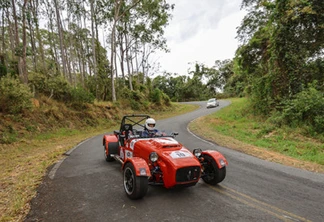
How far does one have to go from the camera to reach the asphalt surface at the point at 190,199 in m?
3.89

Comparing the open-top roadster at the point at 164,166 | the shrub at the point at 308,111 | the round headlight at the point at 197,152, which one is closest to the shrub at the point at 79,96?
the open-top roadster at the point at 164,166

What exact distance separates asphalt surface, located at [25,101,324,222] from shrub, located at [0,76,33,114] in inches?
342

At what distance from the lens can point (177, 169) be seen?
4.29 meters

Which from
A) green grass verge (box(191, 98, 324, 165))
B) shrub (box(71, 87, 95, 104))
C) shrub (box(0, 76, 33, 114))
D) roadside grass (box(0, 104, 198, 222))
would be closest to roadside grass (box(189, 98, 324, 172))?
green grass verge (box(191, 98, 324, 165))

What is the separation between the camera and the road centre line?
379 cm

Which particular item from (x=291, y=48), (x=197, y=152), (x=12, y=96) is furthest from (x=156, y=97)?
(x=197, y=152)

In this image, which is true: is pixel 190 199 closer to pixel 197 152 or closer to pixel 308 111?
pixel 197 152

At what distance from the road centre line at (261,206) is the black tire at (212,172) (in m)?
0.19

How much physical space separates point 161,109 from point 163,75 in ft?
79.4

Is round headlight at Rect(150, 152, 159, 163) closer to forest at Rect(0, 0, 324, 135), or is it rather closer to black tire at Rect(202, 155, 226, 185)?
black tire at Rect(202, 155, 226, 185)

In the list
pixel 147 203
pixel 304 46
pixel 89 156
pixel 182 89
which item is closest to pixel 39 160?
pixel 89 156

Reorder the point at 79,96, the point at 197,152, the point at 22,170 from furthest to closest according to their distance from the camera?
the point at 79,96, the point at 22,170, the point at 197,152

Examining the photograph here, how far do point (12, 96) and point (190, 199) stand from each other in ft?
42.2

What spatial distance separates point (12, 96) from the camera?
12.8 meters
